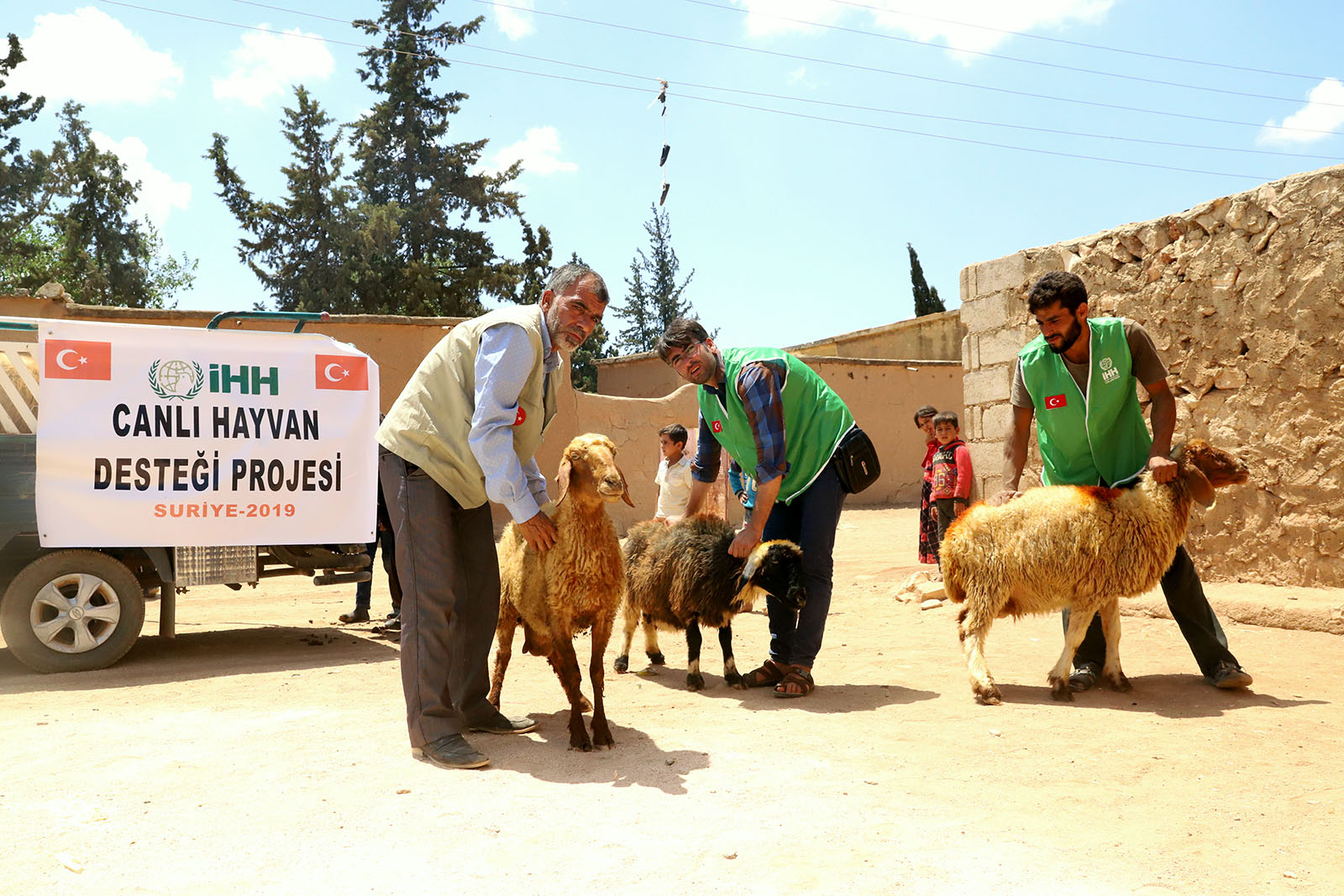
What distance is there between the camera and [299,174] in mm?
30016

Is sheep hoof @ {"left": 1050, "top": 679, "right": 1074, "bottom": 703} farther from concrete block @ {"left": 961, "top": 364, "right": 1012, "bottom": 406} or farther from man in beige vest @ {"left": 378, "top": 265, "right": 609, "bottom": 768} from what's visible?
concrete block @ {"left": 961, "top": 364, "right": 1012, "bottom": 406}

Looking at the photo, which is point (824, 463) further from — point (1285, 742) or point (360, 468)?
point (360, 468)

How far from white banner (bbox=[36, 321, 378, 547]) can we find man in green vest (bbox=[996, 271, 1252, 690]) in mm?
4548

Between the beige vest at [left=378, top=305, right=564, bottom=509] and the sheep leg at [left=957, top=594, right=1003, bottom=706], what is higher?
the beige vest at [left=378, top=305, right=564, bottom=509]

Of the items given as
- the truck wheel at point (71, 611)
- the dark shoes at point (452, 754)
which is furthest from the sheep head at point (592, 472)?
the truck wheel at point (71, 611)

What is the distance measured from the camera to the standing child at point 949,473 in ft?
28.5

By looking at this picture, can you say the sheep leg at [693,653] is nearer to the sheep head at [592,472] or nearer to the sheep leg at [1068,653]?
the sheep head at [592,472]

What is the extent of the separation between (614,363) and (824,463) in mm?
17858

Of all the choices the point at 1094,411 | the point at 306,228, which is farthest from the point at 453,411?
the point at 306,228

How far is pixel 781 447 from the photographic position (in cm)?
495

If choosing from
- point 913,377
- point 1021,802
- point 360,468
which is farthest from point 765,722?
point 913,377

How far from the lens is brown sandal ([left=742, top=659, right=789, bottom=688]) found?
5.46m

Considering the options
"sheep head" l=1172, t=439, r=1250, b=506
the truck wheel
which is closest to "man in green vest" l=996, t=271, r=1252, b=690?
"sheep head" l=1172, t=439, r=1250, b=506

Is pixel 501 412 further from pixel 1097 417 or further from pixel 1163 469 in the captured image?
pixel 1163 469
